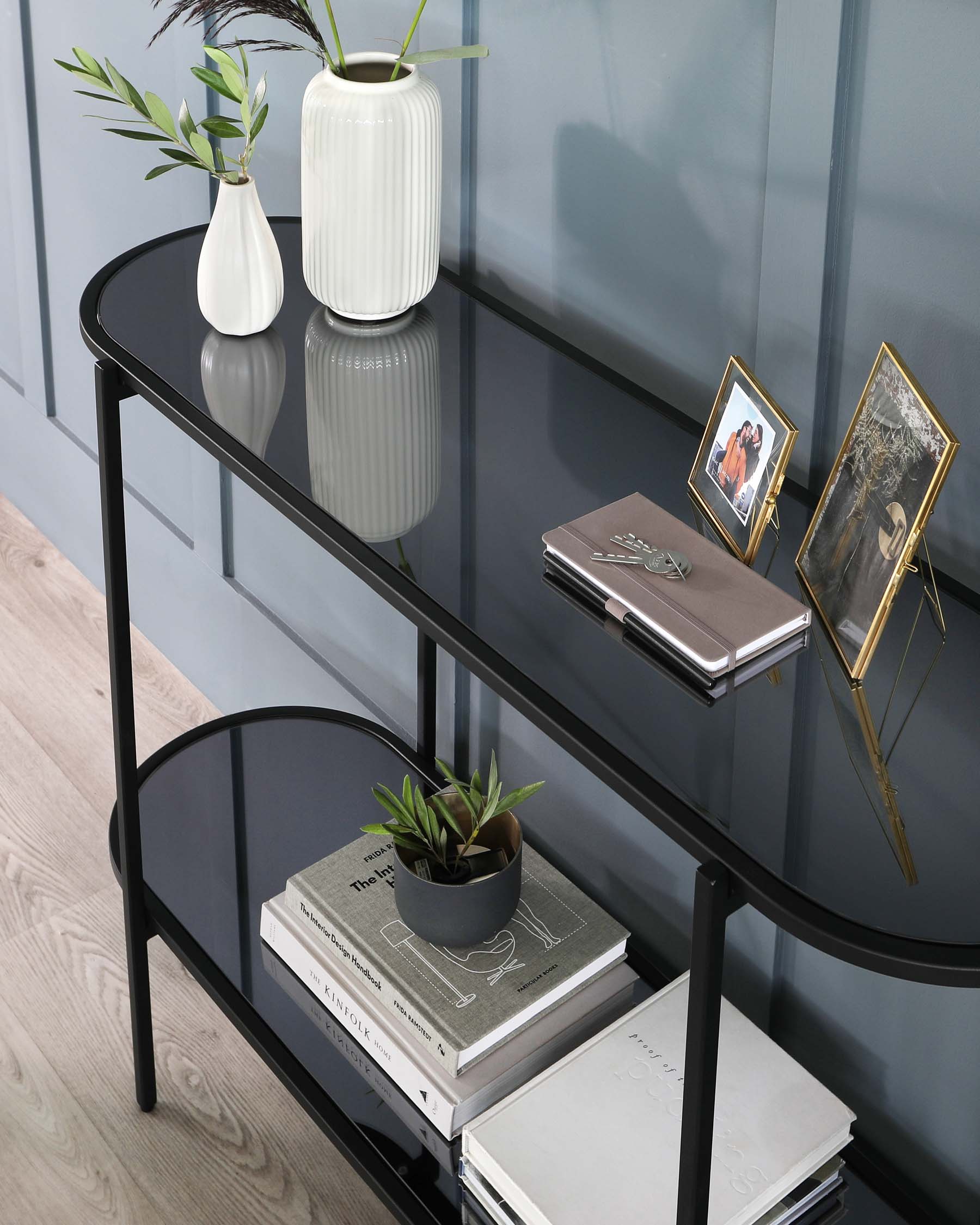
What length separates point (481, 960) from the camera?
1425 mm

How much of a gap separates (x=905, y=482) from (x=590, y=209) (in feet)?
1.72

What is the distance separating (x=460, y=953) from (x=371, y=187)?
0.75m

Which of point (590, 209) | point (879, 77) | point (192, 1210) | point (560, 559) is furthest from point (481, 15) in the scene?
point (192, 1210)

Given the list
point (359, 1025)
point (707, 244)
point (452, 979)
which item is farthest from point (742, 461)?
point (359, 1025)

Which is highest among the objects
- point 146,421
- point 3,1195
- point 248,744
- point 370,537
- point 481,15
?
point 481,15

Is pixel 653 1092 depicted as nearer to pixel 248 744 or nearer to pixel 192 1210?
pixel 192 1210

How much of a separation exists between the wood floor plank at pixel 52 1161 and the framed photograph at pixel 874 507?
1152 mm

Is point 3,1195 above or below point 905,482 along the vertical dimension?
below

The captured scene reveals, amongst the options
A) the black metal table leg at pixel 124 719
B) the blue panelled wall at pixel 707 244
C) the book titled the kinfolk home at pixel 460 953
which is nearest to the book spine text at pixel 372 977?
the book titled the kinfolk home at pixel 460 953

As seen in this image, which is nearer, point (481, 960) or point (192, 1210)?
point (481, 960)

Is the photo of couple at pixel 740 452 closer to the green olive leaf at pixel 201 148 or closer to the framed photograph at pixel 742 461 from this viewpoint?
the framed photograph at pixel 742 461

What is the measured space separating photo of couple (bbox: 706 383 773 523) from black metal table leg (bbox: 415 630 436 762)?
70 centimetres

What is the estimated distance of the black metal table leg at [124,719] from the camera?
134cm

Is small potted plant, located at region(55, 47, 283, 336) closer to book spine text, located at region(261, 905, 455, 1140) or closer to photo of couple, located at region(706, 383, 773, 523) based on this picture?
photo of couple, located at region(706, 383, 773, 523)
